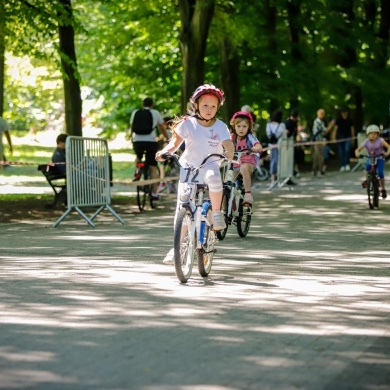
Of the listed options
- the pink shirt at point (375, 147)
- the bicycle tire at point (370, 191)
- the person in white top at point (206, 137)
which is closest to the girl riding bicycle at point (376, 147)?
the pink shirt at point (375, 147)

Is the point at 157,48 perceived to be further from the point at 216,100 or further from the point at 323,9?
the point at 216,100

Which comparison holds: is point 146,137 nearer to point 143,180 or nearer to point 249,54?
point 143,180

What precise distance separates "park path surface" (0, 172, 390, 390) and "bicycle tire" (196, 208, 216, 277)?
5.4 inches

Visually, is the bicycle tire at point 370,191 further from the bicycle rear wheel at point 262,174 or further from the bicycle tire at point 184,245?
the bicycle tire at point 184,245

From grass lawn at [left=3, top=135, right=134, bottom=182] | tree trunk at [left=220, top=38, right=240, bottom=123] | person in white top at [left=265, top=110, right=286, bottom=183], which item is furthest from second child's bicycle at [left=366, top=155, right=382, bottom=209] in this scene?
tree trunk at [left=220, top=38, right=240, bottom=123]

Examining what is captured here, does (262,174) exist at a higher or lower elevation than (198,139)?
lower

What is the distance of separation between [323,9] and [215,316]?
3118 cm

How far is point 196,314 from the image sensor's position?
32.0 feet

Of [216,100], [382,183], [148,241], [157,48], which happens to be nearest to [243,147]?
[148,241]

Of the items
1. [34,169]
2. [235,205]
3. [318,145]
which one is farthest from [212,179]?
[34,169]

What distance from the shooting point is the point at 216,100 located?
12133 millimetres

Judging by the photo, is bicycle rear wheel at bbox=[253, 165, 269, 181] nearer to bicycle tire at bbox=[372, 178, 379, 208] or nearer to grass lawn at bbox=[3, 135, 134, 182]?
grass lawn at bbox=[3, 135, 134, 182]

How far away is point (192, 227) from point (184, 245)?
18 cm

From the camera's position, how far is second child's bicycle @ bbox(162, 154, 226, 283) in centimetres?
1150
